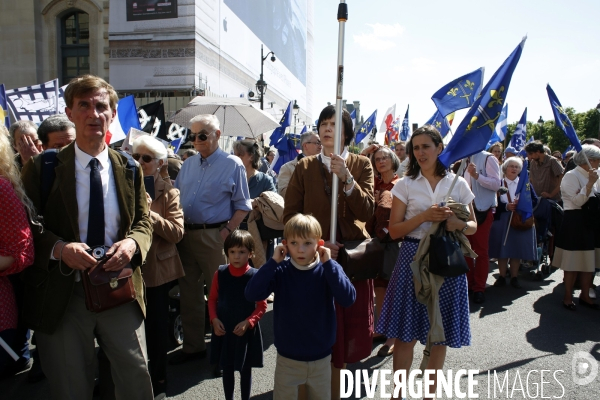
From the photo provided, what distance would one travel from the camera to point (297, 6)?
45.2m

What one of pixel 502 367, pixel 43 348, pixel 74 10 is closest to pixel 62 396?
pixel 43 348

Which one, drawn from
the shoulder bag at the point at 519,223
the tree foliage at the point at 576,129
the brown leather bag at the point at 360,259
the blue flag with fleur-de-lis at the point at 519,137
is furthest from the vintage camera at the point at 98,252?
the tree foliage at the point at 576,129

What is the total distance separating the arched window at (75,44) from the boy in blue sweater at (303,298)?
2366 centimetres

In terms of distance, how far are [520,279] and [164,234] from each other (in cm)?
607

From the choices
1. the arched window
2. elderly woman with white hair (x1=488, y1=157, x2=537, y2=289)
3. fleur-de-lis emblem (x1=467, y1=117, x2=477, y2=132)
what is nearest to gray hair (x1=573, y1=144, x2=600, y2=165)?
elderly woman with white hair (x1=488, y1=157, x2=537, y2=289)

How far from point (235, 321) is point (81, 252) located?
1388 mm

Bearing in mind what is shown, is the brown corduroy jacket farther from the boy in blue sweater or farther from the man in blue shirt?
the man in blue shirt

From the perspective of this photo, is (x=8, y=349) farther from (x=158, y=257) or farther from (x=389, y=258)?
(x=389, y=258)

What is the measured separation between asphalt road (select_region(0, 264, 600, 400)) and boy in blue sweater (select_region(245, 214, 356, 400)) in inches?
39.5

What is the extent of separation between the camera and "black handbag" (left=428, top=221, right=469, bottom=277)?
9.88 feet

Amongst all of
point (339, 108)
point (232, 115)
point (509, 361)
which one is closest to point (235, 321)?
point (339, 108)

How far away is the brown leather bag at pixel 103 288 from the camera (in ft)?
7.56

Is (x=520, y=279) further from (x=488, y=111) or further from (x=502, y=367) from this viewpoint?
(x=488, y=111)

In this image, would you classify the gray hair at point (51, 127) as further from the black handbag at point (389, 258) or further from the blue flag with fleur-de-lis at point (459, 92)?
the blue flag with fleur-de-lis at point (459, 92)
